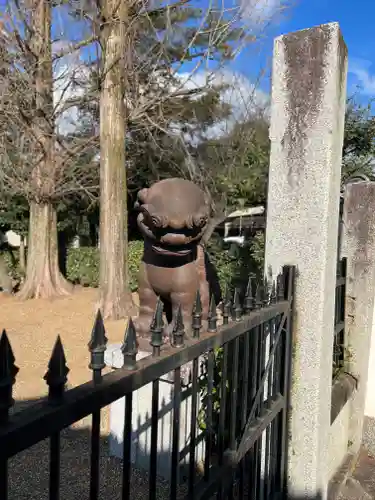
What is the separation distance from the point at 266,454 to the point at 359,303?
185cm

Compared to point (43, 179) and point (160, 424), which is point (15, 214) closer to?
point (43, 179)

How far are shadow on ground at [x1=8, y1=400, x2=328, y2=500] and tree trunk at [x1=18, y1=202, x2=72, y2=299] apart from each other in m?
8.01

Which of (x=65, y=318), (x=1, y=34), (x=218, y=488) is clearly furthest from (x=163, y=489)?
(x=1, y=34)

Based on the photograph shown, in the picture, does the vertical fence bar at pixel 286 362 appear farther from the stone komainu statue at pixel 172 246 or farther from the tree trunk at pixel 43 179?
the tree trunk at pixel 43 179

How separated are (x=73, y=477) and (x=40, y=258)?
8.76 meters

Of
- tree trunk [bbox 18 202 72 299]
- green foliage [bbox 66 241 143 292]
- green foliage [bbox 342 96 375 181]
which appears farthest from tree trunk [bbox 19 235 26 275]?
green foliage [bbox 342 96 375 181]

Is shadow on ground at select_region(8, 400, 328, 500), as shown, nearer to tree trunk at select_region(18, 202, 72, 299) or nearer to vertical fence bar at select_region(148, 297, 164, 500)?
vertical fence bar at select_region(148, 297, 164, 500)

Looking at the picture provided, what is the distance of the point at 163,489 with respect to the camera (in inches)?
114

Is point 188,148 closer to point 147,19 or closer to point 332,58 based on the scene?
point 147,19

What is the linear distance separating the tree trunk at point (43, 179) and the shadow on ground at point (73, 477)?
809cm

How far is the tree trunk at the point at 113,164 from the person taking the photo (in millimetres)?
8570

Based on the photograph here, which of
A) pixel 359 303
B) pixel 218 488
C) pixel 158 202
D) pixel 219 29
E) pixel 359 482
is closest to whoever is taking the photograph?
pixel 218 488

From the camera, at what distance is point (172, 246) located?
9.75ft

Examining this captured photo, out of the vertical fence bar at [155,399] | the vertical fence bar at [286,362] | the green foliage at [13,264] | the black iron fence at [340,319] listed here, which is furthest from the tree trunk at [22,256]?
the vertical fence bar at [155,399]
